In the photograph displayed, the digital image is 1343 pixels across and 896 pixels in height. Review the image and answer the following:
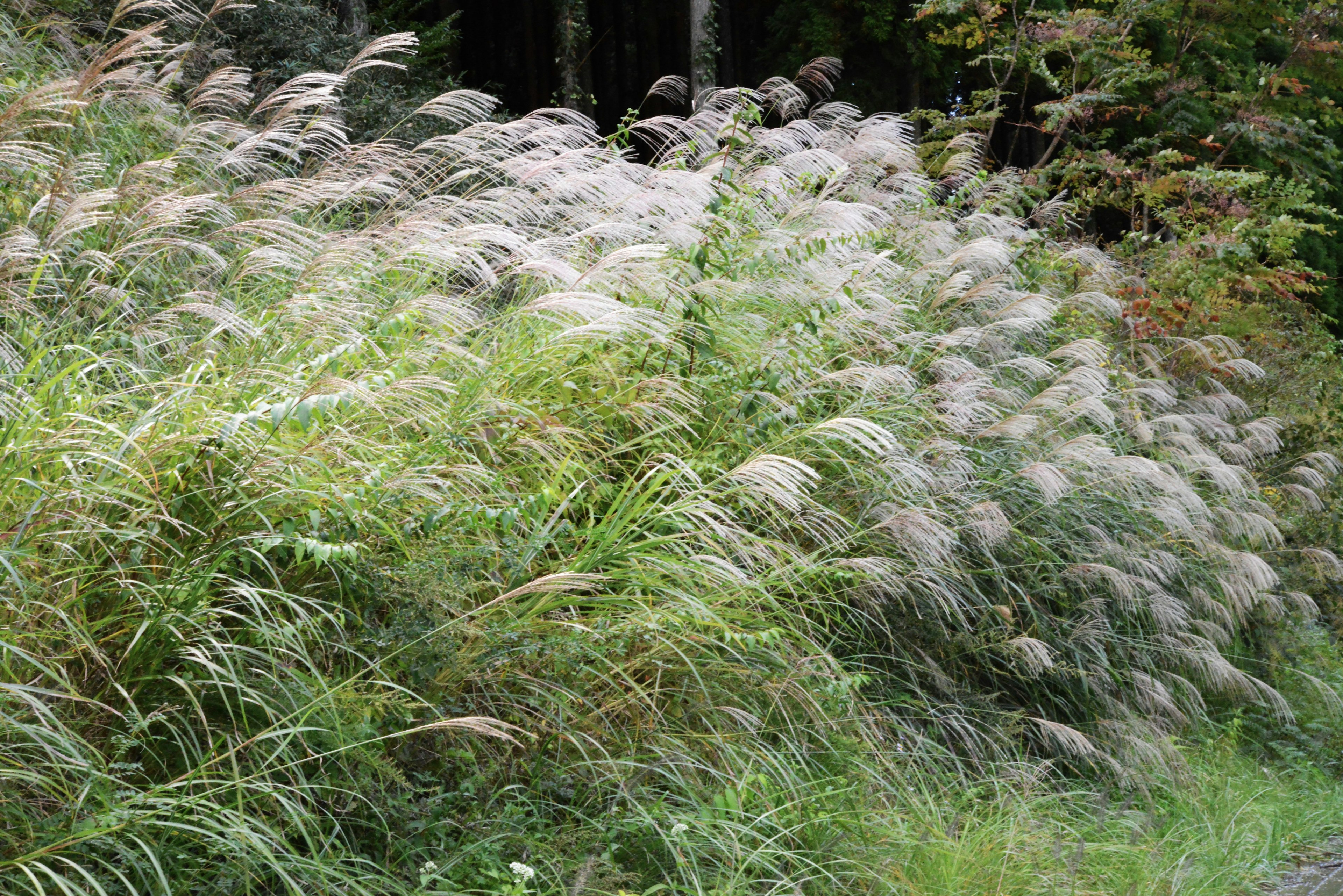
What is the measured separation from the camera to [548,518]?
12.6ft

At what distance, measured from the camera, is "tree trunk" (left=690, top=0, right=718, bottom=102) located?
12.0 metres

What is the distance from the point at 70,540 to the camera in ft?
8.91

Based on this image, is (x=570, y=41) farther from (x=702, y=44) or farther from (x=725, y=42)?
(x=725, y=42)

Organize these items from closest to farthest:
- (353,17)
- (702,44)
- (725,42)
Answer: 1. (353,17)
2. (702,44)
3. (725,42)

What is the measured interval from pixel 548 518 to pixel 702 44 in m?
9.33

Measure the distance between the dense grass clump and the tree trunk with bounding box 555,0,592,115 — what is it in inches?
211

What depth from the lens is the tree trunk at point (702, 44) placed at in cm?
1202

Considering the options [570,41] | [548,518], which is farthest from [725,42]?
[548,518]

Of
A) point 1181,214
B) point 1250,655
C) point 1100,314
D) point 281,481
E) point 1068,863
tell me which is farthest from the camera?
point 1181,214

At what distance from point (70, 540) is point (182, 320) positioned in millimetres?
1870

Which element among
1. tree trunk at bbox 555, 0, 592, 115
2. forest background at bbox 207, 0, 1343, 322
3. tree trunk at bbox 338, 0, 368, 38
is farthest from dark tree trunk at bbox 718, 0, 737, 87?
tree trunk at bbox 338, 0, 368, 38

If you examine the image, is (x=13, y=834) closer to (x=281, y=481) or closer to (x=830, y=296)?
(x=281, y=481)

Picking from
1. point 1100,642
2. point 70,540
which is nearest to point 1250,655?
point 1100,642

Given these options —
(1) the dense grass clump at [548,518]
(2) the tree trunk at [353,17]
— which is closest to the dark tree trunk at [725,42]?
(2) the tree trunk at [353,17]
